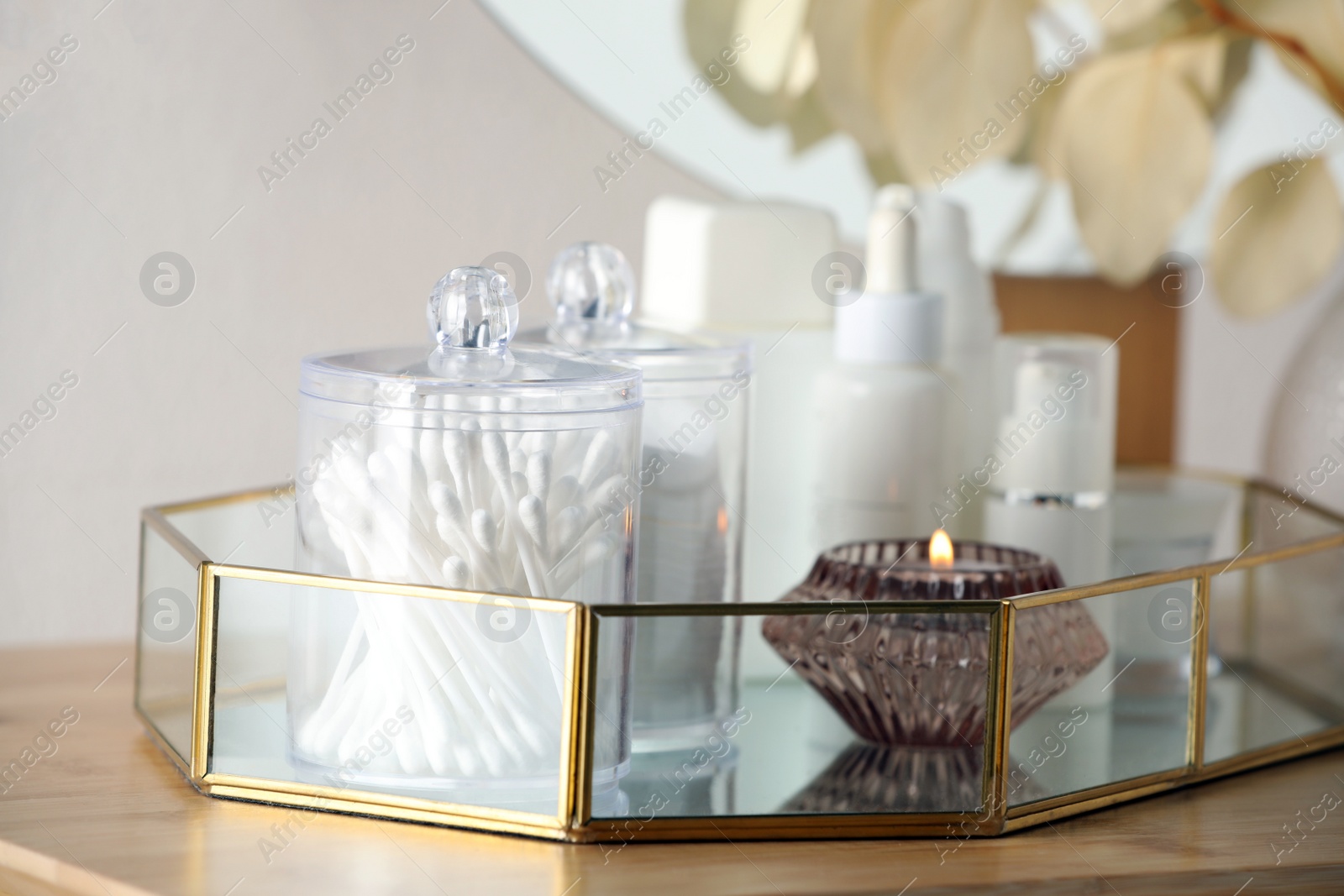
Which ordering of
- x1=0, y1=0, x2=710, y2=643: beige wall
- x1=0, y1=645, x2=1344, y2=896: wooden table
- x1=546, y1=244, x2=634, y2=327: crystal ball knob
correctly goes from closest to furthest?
x1=0, y1=645, x2=1344, y2=896: wooden table → x1=546, y1=244, x2=634, y2=327: crystal ball knob → x1=0, y1=0, x2=710, y2=643: beige wall

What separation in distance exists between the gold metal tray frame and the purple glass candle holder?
0.02 meters

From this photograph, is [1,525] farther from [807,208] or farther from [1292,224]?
[1292,224]

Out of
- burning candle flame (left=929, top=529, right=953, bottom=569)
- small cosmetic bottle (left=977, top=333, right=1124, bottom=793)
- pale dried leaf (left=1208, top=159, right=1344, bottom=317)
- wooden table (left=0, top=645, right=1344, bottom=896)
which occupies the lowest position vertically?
wooden table (left=0, top=645, right=1344, bottom=896)

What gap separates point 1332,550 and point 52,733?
42 centimetres

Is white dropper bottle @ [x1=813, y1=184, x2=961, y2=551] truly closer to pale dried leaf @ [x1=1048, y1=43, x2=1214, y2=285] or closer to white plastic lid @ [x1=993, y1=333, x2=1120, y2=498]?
white plastic lid @ [x1=993, y1=333, x2=1120, y2=498]

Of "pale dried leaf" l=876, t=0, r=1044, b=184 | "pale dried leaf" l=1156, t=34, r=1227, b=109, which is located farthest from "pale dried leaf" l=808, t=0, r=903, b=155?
"pale dried leaf" l=1156, t=34, r=1227, b=109

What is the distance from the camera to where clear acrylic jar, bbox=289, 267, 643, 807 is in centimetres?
31

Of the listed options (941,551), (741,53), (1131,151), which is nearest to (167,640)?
(941,551)

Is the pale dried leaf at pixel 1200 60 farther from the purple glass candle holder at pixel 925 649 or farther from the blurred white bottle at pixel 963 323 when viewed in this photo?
the purple glass candle holder at pixel 925 649

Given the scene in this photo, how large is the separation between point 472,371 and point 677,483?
0.09m

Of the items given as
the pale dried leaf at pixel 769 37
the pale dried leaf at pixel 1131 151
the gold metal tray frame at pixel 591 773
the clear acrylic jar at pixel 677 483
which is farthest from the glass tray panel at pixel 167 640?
the pale dried leaf at pixel 1131 151

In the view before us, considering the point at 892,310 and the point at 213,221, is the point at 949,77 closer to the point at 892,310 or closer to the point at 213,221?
the point at 892,310

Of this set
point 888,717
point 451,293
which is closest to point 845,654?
point 888,717

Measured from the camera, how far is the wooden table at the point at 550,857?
279 millimetres
